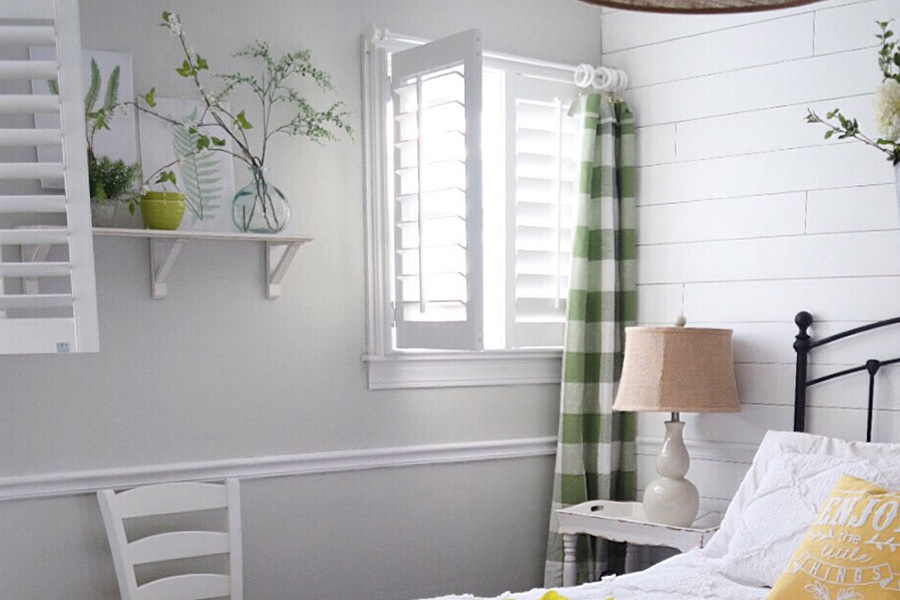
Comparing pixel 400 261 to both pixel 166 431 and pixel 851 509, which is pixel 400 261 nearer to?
pixel 166 431

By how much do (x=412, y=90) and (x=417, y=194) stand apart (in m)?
0.31

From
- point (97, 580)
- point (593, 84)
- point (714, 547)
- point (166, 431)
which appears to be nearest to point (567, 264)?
point (593, 84)

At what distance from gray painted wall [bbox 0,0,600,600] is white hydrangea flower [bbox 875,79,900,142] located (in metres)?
1.27

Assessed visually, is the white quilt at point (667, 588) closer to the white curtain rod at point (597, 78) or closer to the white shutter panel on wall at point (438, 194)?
the white shutter panel on wall at point (438, 194)

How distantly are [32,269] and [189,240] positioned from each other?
1.72ft

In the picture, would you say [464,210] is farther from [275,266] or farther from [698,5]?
[698,5]

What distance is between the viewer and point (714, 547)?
2.63 meters

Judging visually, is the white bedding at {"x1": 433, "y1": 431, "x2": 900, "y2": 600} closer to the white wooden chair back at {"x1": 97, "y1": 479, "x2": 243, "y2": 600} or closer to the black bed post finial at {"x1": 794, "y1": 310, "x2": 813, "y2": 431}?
→ the black bed post finial at {"x1": 794, "y1": 310, "x2": 813, "y2": 431}

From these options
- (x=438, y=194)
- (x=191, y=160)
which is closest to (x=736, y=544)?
(x=438, y=194)

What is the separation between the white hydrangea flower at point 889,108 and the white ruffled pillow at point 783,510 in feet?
2.69

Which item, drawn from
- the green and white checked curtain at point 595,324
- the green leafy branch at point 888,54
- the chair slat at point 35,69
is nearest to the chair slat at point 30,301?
the chair slat at point 35,69

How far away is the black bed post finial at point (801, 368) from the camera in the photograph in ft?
9.94

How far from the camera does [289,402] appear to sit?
9.86 ft

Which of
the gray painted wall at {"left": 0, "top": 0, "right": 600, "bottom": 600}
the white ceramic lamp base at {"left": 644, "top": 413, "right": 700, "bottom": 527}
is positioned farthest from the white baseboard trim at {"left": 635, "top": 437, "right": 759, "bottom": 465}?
the gray painted wall at {"left": 0, "top": 0, "right": 600, "bottom": 600}
